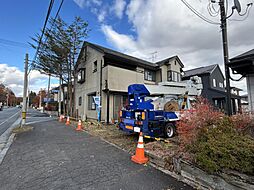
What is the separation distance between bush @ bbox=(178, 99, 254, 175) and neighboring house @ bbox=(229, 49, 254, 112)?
8.22 feet

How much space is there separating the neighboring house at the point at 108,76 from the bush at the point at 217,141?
9.99 m

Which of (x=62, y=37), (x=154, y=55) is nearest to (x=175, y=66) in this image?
Result: (x=154, y=55)

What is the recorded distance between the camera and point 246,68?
576cm

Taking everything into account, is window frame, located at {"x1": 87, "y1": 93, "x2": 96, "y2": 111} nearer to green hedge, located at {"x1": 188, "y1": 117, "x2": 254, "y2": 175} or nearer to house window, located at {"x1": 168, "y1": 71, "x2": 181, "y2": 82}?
house window, located at {"x1": 168, "y1": 71, "x2": 181, "y2": 82}

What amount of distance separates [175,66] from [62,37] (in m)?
15.1

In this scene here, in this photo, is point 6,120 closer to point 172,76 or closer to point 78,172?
point 78,172

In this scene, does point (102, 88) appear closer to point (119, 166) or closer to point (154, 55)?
point (119, 166)

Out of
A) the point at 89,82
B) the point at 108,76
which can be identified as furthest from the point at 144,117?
the point at 89,82

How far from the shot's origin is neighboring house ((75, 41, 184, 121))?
46.7ft

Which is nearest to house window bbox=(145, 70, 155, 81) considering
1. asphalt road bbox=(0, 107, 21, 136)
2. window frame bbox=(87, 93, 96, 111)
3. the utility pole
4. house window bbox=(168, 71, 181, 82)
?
house window bbox=(168, 71, 181, 82)

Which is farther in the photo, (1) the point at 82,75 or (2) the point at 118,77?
(1) the point at 82,75

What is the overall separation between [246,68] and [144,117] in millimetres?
4223

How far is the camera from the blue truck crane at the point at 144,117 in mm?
6742

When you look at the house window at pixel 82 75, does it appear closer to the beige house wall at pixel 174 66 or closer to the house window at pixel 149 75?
the house window at pixel 149 75
